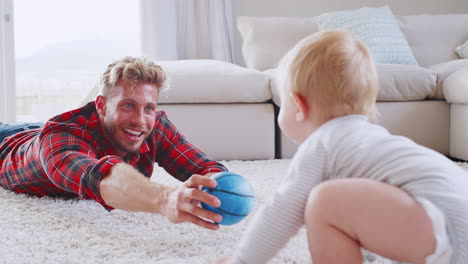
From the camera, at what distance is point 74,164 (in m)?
1.41

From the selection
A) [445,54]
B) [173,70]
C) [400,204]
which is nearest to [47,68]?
[173,70]

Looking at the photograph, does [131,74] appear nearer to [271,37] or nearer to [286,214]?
[286,214]

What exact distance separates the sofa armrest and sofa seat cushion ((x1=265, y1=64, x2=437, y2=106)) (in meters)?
0.10

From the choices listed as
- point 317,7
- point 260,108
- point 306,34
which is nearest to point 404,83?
point 260,108

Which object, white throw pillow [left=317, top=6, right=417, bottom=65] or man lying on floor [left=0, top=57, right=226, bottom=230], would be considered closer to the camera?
man lying on floor [left=0, top=57, right=226, bottom=230]

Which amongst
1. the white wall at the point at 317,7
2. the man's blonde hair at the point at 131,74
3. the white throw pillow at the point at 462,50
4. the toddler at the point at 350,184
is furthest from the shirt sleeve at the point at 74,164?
the white wall at the point at 317,7

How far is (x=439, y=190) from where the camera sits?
800 mm

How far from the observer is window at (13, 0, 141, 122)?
180 inches

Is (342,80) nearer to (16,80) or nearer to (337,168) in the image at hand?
(337,168)

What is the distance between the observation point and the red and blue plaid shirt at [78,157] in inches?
54.9

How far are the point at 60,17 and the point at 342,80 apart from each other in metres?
4.24

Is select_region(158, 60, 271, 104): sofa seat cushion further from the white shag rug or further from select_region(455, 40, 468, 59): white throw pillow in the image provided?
select_region(455, 40, 468, 59): white throw pillow

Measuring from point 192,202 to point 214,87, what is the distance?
1804 millimetres

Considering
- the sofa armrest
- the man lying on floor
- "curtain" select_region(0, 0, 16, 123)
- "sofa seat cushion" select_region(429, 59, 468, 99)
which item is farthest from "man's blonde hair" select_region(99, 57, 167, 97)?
"curtain" select_region(0, 0, 16, 123)
